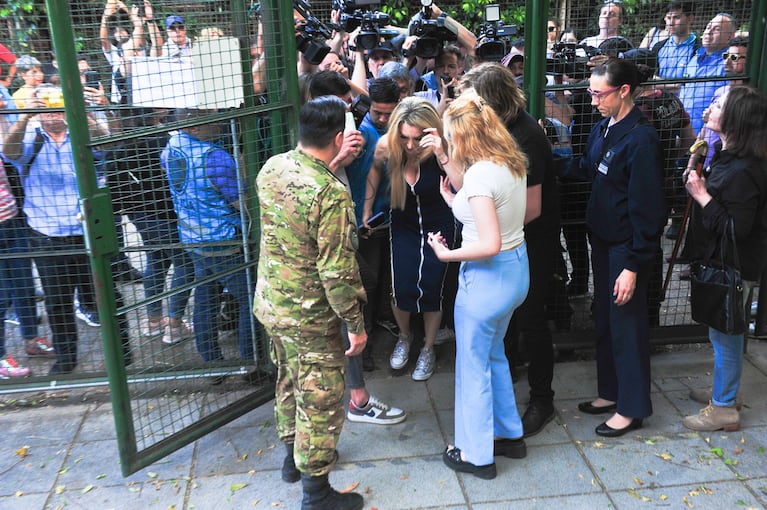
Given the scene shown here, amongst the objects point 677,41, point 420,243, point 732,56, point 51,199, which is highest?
point 677,41

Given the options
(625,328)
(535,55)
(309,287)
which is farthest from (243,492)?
(535,55)

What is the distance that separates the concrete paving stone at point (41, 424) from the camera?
3885mm

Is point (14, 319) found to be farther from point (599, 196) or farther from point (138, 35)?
point (599, 196)

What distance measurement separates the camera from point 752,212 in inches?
133

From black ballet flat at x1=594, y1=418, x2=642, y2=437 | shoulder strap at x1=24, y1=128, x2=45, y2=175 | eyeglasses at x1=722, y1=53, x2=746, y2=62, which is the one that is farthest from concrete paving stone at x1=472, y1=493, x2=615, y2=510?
shoulder strap at x1=24, y1=128, x2=45, y2=175

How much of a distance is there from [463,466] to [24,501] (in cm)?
214

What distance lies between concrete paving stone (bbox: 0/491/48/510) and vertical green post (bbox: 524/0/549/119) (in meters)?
3.37

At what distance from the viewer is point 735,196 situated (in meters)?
3.35

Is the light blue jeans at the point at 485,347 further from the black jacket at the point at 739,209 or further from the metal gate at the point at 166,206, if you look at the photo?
the metal gate at the point at 166,206

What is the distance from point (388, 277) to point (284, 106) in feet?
4.56

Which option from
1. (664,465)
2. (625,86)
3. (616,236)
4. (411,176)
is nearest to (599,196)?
(616,236)

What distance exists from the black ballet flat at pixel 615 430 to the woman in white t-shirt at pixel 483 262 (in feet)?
1.81

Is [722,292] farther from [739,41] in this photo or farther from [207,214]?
[207,214]

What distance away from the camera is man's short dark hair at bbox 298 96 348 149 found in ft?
9.30
